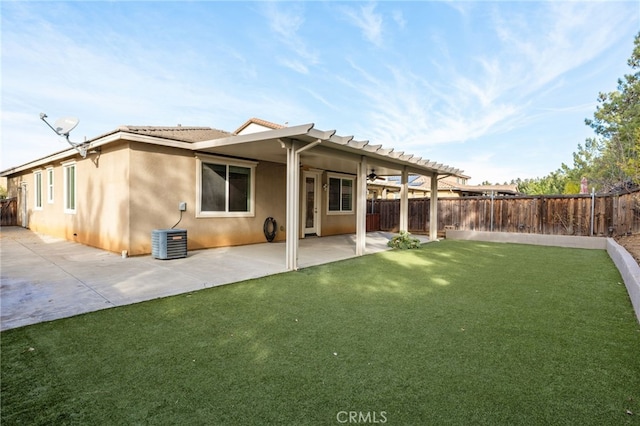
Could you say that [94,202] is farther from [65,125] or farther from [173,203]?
[173,203]

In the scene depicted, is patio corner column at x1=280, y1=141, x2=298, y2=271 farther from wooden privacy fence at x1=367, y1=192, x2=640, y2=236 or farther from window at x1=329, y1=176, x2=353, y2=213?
wooden privacy fence at x1=367, y1=192, x2=640, y2=236

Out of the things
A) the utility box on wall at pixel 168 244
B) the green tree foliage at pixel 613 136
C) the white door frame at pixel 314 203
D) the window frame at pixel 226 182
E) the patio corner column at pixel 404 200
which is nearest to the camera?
the utility box on wall at pixel 168 244

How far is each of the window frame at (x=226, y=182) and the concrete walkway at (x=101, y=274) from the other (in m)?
0.97

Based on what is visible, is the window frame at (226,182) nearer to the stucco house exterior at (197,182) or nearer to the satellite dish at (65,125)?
the stucco house exterior at (197,182)

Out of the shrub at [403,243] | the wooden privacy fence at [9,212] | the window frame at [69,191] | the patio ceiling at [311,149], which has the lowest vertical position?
the shrub at [403,243]

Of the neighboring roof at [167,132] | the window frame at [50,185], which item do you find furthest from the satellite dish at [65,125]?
the window frame at [50,185]

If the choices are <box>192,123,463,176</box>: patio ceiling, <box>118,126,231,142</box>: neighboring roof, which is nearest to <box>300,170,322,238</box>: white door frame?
<box>192,123,463,176</box>: patio ceiling

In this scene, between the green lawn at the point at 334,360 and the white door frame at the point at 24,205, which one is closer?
the green lawn at the point at 334,360

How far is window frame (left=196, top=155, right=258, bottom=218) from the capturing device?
7974mm

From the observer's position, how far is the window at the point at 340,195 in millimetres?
12281

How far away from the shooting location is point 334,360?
252cm

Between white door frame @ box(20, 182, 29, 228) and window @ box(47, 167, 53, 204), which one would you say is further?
white door frame @ box(20, 182, 29, 228)

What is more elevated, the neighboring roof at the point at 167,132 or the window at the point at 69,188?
the neighboring roof at the point at 167,132

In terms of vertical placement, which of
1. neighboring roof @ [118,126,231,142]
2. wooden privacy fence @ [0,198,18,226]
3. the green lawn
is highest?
neighboring roof @ [118,126,231,142]
